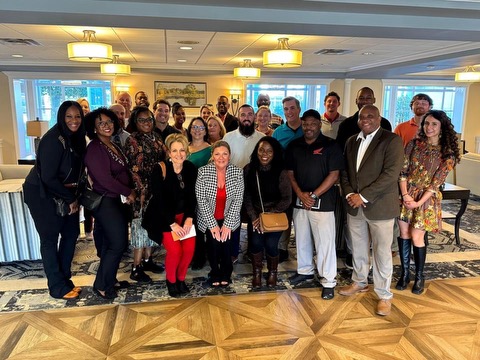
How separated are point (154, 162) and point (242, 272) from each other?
131 cm

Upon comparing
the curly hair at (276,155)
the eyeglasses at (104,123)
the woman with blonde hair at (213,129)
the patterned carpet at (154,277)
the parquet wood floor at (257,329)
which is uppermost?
the eyeglasses at (104,123)

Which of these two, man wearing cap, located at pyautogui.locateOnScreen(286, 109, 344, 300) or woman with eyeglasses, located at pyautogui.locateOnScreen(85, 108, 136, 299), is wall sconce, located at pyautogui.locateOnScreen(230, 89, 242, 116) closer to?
man wearing cap, located at pyautogui.locateOnScreen(286, 109, 344, 300)

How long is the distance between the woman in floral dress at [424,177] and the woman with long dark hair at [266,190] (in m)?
0.95

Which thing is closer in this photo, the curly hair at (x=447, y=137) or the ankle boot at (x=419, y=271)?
the curly hair at (x=447, y=137)

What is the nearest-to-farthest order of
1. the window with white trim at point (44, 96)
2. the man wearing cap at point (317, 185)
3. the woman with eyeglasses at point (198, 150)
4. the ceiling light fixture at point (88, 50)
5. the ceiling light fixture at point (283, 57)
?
the man wearing cap at point (317, 185) → the woman with eyeglasses at point (198, 150) → the ceiling light fixture at point (88, 50) → the ceiling light fixture at point (283, 57) → the window with white trim at point (44, 96)

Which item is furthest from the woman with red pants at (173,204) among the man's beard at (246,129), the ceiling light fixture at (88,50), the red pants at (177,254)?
the ceiling light fixture at (88,50)

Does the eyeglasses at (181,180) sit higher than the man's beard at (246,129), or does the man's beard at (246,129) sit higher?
the man's beard at (246,129)

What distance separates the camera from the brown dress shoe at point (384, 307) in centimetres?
276

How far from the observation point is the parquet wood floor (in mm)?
2350

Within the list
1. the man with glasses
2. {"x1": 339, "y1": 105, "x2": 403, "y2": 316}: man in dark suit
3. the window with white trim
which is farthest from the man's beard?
the window with white trim

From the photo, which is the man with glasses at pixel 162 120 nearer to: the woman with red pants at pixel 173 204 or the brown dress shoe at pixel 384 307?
the woman with red pants at pixel 173 204

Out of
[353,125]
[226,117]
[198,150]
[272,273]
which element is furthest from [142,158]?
[226,117]

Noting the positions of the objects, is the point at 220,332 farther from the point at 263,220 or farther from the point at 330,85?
the point at 330,85

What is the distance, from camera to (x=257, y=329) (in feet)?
8.47
